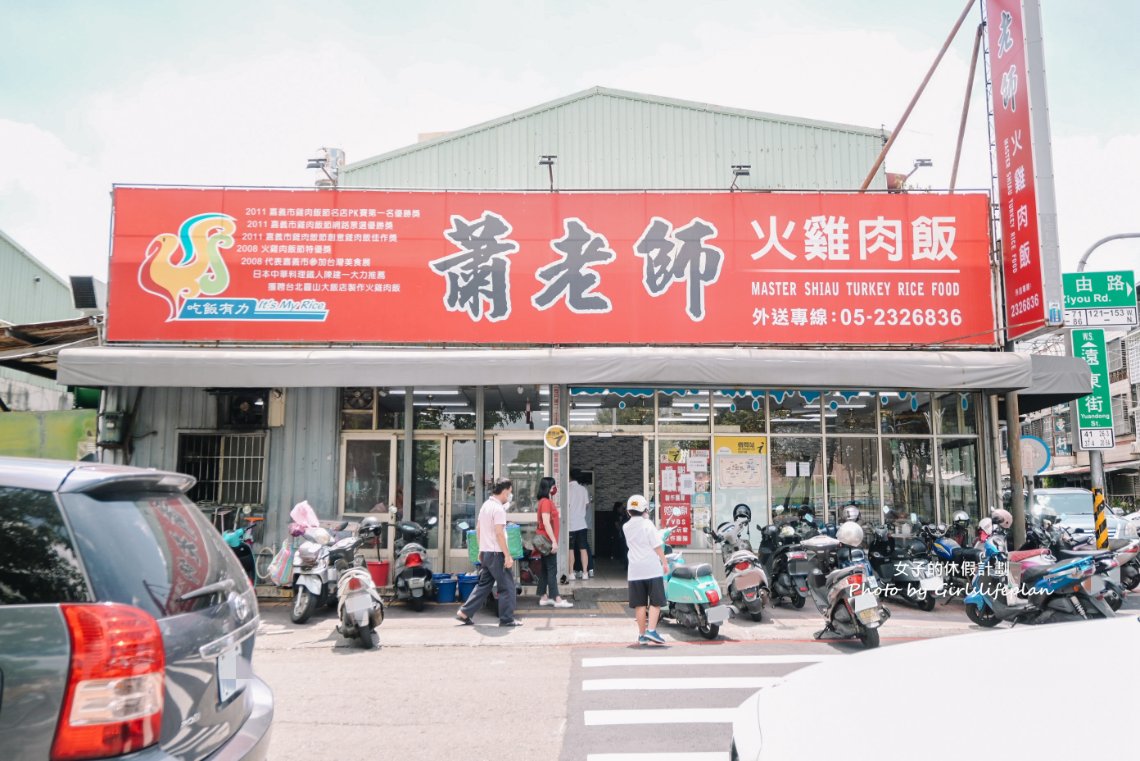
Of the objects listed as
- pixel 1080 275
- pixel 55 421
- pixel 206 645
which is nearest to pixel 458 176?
pixel 55 421

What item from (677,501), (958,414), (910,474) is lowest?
(677,501)

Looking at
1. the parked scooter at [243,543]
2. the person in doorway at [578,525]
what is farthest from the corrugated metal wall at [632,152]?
the parked scooter at [243,543]

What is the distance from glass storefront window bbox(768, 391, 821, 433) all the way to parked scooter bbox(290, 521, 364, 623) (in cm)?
698

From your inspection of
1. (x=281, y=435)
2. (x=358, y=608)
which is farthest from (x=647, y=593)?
(x=281, y=435)

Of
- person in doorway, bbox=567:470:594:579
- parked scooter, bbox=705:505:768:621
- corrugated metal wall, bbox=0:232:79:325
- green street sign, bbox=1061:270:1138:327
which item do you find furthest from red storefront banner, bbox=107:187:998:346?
corrugated metal wall, bbox=0:232:79:325

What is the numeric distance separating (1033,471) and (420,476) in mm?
11087

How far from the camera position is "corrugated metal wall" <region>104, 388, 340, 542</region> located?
1262 cm

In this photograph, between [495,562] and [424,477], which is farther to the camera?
[424,477]

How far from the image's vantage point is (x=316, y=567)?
10.4 meters

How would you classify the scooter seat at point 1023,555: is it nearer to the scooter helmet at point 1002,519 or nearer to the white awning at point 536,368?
the scooter helmet at point 1002,519

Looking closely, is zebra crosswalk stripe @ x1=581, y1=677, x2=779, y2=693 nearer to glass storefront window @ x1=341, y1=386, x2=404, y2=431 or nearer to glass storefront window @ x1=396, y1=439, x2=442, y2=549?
glass storefront window @ x1=396, y1=439, x2=442, y2=549

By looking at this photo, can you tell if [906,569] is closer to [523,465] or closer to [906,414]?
[906,414]

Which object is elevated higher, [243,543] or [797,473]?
[797,473]

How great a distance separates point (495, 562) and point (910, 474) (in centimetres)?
731
